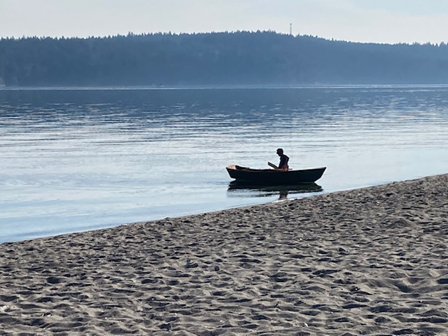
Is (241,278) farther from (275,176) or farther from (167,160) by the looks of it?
(167,160)

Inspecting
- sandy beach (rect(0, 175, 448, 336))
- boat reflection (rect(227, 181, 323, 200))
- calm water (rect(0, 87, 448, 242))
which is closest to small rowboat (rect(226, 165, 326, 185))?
boat reflection (rect(227, 181, 323, 200))

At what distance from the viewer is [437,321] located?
9727 millimetres

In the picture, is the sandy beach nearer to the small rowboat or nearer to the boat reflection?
the boat reflection

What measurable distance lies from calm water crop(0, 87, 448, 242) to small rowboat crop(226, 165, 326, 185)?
56 cm

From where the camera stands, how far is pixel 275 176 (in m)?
31.8

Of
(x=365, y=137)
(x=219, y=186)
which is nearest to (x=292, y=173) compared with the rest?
(x=219, y=186)

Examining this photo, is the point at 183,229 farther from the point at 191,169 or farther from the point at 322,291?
the point at 191,169

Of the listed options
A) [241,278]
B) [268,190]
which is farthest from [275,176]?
[241,278]

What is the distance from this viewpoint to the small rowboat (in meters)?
31.8

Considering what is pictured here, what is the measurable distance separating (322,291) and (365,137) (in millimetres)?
49732

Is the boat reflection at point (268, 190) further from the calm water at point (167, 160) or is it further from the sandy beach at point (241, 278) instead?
the sandy beach at point (241, 278)

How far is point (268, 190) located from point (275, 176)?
63cm

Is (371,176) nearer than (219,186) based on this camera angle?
No

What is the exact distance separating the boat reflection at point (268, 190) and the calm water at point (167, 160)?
8cm
